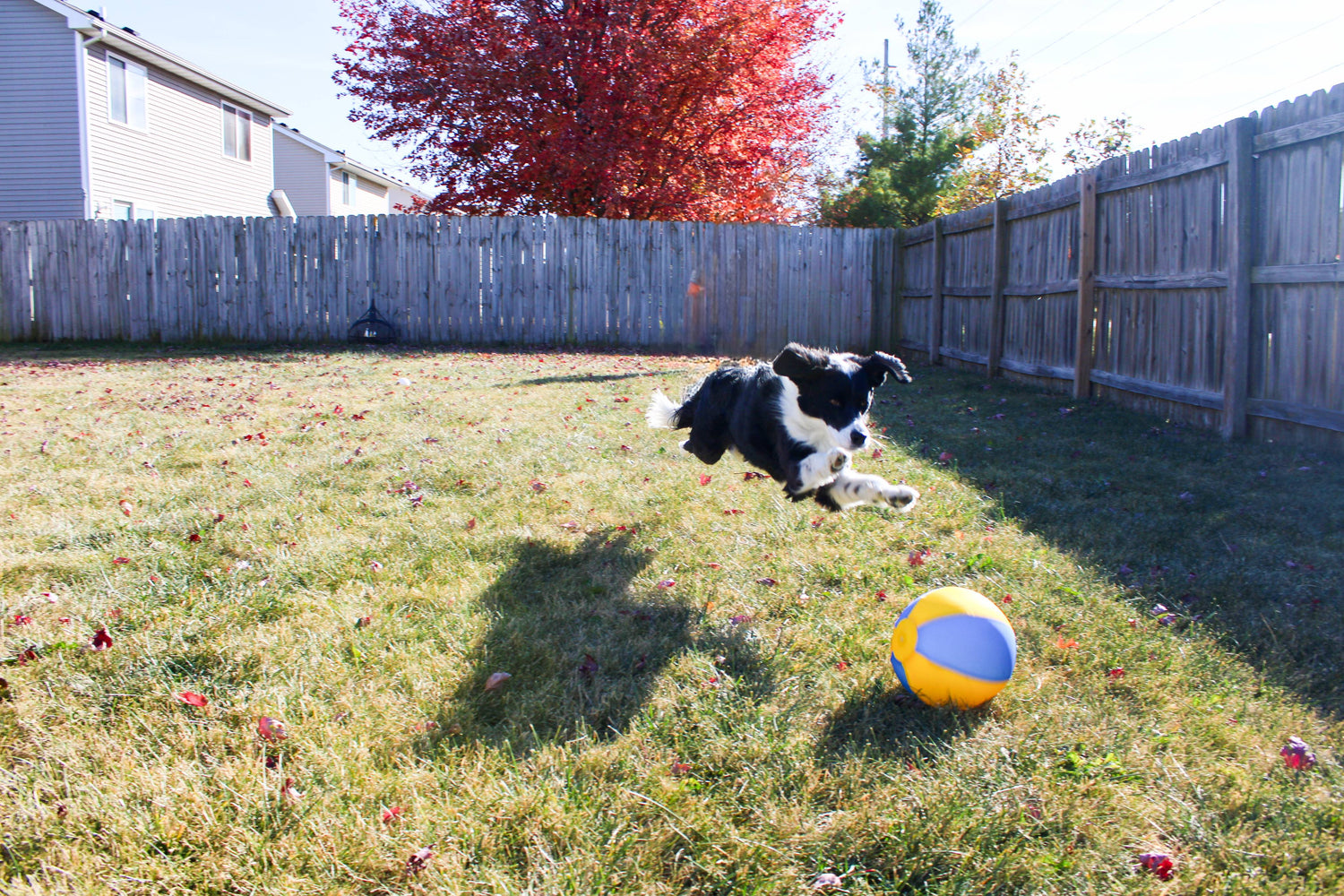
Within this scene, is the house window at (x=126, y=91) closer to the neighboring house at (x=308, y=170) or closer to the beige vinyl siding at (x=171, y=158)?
the beige vinyl siding at (x=171, y=158)

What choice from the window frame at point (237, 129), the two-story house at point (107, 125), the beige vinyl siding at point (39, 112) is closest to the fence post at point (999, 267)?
the two-story house at point (107, 125)

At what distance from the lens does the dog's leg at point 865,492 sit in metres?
3.75

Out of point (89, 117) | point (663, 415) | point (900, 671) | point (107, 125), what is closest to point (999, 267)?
point (663, 415)

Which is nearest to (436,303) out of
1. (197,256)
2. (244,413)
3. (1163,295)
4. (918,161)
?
(197,256)

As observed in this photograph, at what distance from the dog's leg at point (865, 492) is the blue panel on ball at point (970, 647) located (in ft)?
3.53

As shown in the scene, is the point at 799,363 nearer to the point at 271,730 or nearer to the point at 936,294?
the point at 271,730

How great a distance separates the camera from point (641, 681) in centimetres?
286

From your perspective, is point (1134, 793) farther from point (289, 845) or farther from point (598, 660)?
point (289, 845)

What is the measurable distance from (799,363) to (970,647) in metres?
1.79

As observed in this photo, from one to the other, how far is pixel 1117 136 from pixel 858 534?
29395 millimetres

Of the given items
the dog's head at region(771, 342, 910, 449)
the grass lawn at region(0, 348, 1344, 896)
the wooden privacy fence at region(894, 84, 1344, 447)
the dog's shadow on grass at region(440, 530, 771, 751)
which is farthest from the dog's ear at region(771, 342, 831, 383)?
the wooden privacy fence at region(894, 84, 1344, 447)

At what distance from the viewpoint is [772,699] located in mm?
2748

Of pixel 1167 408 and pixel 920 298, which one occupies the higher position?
pixel 920 298

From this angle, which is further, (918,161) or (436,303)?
(918,161)
